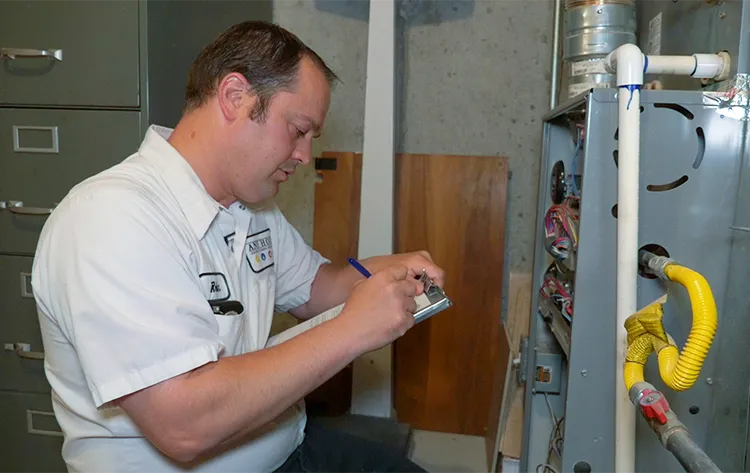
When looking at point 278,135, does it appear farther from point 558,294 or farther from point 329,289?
point 558,294

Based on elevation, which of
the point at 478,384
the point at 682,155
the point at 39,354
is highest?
the point at 682,155

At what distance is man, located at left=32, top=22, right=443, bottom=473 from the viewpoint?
72cm

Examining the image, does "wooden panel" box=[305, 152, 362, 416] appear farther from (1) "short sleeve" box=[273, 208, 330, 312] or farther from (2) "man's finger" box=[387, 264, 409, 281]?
(2) "man's finger" box=[387, 264, 409, 281]

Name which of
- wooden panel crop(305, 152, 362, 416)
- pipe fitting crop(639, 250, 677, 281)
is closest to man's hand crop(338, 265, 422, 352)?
pipe fitting crop(639, 250, 677, 281)

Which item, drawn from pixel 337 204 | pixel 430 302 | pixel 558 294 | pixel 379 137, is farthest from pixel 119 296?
pixel 337 204

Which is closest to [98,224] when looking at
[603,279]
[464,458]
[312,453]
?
[312,453]

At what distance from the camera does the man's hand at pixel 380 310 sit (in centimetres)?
84

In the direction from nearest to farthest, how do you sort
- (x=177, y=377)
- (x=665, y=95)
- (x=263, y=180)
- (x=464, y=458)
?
(x=177, y=377) < (x=665, y=95) < (x=263, y=180) < (x=464, y=458)

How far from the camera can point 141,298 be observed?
73 centimetres

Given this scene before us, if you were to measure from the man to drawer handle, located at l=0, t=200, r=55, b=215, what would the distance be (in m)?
0.52

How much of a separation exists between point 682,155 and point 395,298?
50 cm

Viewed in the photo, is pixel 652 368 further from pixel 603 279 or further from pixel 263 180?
pixel 263 180

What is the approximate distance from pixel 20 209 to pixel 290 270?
67 cm

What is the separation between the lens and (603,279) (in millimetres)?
901
